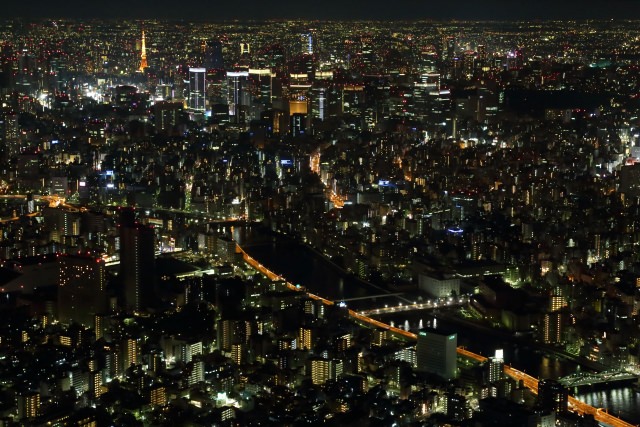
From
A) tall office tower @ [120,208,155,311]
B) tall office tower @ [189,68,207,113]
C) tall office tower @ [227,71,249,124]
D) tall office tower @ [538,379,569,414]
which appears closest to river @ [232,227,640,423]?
tall office tower @ [538,379,569,414]

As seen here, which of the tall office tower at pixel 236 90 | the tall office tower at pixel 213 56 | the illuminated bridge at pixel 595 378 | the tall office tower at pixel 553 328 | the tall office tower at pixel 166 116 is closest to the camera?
the illuminated bridge at pixel 595 378

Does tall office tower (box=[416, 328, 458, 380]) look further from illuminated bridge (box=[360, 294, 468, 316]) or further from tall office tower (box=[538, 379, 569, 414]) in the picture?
illuminated bridge (box=[360, 294, 468, 316])

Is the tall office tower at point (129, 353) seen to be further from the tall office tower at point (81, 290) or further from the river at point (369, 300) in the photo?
the river at point (369, 300)

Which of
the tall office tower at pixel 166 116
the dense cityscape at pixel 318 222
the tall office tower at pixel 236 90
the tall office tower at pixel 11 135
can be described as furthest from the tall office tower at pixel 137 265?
the tall office tower at pixel 236 90

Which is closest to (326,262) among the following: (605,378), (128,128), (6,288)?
(6,288)

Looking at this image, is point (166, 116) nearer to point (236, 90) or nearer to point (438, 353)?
point (236, 90)

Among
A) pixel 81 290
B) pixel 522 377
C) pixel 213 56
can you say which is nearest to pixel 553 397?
pixel 522 377

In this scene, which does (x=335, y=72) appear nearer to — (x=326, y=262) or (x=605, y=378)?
(x=326, y=262)
